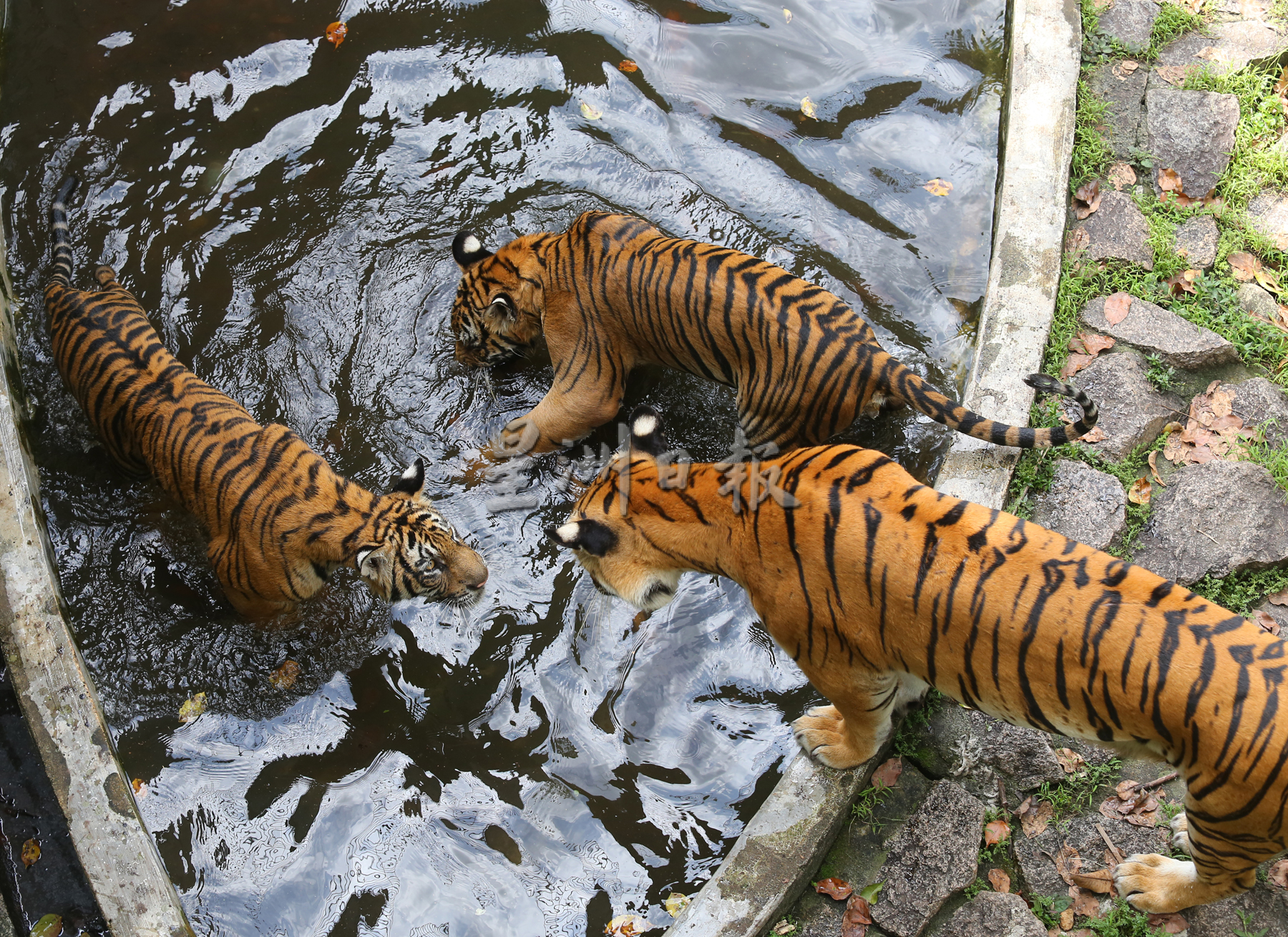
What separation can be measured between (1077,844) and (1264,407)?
2.28 metres

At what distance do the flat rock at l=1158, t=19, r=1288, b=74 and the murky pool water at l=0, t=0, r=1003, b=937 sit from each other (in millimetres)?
1032

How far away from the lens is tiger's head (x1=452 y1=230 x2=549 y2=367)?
4.54 metres

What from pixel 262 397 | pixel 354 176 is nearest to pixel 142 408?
pixel 262 397

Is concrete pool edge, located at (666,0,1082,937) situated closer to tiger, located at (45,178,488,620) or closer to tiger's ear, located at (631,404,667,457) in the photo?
tiger's ear, located at (631,404,667,457)

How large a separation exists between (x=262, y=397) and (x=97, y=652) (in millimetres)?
1428

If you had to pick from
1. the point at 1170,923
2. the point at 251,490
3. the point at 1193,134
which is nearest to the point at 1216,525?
the point at 1170,923

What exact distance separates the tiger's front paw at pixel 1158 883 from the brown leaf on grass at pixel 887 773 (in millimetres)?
783

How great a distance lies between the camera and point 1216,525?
3939 millimetres

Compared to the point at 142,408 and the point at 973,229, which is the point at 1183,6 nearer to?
the point at 973,229

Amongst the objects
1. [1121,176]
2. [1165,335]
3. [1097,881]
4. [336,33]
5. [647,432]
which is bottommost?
[1097,881]

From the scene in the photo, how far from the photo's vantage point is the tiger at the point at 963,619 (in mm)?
2555

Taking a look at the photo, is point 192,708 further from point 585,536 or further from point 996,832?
point 996,832

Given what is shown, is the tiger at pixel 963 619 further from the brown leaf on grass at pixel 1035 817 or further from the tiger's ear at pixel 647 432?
the brown leaf on grass at pixel 1035 817

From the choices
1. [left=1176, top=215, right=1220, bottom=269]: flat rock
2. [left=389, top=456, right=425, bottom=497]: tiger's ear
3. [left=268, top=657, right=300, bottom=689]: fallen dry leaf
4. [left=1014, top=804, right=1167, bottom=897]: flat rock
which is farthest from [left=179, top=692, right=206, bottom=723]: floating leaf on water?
[left=1176, top=215, right=1220, bottom=269]: flat rock
